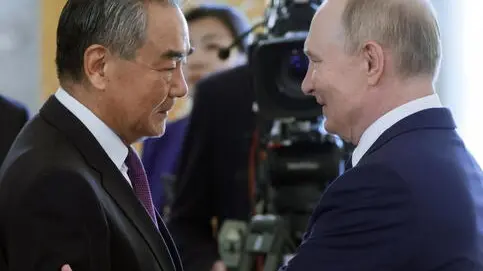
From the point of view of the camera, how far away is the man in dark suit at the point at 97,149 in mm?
1621

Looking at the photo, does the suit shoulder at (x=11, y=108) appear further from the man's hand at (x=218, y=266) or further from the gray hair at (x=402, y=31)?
the gray hair at (x=402, y=31)

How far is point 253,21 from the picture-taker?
4035 mm

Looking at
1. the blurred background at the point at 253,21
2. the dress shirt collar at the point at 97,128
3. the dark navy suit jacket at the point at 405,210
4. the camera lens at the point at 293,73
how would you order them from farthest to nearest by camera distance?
1. the blurred background at the point at 253,21
2. the camera lens at the point at 293,73
3. the dress shirt collar at the point at 97,128
4. the dark navy suit jacket at the point at 405,210

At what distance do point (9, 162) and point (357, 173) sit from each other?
55cm

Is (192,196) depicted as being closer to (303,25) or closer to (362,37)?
(303,25)

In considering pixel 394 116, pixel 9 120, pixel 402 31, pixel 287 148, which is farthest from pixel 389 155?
pixel 9 120

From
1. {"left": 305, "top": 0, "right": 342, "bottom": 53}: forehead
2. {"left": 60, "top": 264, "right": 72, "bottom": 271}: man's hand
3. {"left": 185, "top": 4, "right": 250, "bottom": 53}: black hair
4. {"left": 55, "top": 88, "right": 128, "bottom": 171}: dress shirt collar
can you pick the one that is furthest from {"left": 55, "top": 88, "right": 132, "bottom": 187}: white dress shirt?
{"left": 185, "top": 4, "right": 250, "bottom": 53}: black hair

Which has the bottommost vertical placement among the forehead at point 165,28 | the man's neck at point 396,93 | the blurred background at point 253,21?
the blurred background at point 253,21

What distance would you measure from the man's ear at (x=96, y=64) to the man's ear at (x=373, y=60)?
17.0 inches

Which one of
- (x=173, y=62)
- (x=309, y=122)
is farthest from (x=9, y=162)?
(x=309, y=122)

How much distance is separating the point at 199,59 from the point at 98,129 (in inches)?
67.5

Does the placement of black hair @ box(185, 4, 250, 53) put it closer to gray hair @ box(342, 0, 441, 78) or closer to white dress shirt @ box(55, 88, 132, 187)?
white dress shirt @ box(55, 88, 132, 187)

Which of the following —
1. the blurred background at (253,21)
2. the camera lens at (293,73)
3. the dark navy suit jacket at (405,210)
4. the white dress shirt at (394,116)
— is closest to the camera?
the dark navy suit jacket at (405,210)

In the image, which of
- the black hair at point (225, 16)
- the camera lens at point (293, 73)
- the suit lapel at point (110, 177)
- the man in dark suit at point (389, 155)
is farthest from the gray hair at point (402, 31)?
the black hair at point (225, 16)
